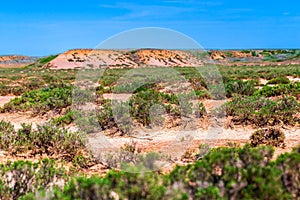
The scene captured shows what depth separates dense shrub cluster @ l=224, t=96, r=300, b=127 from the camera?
Result: 30.6 ft

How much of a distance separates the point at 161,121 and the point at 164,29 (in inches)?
112

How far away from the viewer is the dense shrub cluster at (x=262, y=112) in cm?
933

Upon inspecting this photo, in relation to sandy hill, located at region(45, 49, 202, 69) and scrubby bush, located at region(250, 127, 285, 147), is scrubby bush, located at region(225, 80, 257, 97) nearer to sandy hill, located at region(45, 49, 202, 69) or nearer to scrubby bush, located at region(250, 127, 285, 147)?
scrubby bush, located at region(250, 127, 285, 147)

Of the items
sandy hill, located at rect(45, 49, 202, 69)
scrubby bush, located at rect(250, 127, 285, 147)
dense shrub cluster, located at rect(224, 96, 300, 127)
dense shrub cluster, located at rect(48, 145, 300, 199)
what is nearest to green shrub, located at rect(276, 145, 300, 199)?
dense shrub cluster, located at rect(48, 145, 300, 199)

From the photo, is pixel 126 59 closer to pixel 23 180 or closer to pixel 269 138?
pixel 269 138

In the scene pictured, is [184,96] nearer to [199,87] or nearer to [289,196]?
[199,87]

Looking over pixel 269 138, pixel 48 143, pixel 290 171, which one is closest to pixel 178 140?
pixel 269 138

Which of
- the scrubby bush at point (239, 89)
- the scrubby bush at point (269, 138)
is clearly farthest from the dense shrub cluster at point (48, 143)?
the scrubby bush at point (239, 89)

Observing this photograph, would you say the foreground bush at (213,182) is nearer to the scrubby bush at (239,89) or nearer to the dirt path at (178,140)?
the dirt path at (178,140)

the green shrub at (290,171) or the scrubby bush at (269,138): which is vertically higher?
the green shrub at (290,171)

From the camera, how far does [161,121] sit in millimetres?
9938

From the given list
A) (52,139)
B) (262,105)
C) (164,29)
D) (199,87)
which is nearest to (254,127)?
(262,105)

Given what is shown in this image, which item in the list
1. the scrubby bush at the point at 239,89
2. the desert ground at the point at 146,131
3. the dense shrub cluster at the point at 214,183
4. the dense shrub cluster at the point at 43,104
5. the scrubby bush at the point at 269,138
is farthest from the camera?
the scrubby bush at the point at 239,89

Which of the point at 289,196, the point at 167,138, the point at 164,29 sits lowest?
the point at 167,138
